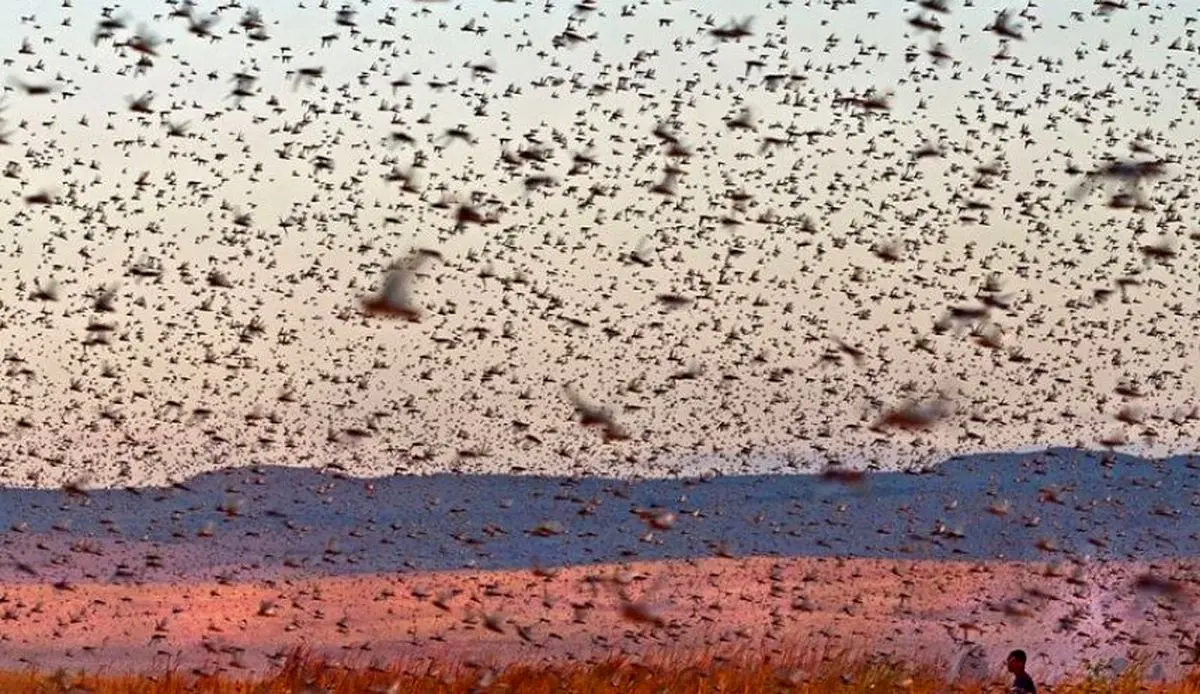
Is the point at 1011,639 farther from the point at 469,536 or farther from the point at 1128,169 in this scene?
the point at 1128,169

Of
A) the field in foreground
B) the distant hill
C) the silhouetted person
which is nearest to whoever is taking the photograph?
the silhouetted person

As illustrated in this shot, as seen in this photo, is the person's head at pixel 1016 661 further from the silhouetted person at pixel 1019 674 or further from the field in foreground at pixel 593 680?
the field in foreground at pixel 593 680

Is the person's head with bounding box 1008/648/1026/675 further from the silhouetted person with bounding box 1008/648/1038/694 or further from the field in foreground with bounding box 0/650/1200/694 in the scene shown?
the field in foreground with bounding box 0/650/1200/694

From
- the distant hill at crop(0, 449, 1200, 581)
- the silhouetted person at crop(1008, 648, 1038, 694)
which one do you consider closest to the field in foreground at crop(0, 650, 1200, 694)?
the silhouetted person at crop(1008, 648, 1038, 694)

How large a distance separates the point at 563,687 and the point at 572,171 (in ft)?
15.2

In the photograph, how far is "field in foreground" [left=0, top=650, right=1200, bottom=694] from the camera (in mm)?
18453

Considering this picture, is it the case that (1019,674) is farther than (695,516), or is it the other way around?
(695,516)

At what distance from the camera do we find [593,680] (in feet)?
62.2

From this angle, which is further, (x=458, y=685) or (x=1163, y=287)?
(x=1163, y=287)

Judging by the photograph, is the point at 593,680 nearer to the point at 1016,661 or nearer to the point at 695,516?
the point at 1016,661

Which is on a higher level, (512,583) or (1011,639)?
(1011,639)

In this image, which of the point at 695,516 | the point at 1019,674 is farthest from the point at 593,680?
the point at 695,516

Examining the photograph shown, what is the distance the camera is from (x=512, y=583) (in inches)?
1821

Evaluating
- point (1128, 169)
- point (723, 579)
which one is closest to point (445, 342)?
point (1128, 169)
